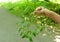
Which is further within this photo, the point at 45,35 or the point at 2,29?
the point at 2,29

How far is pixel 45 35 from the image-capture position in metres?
1.63

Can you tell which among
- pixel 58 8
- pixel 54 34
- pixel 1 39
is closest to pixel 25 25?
pixel 1 39

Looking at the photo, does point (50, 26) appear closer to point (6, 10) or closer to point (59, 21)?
point (59, 21)

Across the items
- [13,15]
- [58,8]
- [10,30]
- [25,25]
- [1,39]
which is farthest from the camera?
[58,8]

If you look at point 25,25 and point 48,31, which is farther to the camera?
point 48,31

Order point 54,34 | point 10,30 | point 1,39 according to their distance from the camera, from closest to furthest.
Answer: point 1,39
point 54,34
point 10,30

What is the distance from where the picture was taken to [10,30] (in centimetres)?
181

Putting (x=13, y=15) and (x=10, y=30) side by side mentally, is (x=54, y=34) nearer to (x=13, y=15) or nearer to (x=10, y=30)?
(x=10, y=30)

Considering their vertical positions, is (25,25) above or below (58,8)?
above

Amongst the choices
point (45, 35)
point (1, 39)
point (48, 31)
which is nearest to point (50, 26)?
point (48, 31)

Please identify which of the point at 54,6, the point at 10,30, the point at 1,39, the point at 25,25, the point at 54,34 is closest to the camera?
the point at 25,25

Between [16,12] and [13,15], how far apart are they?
118 millimetres

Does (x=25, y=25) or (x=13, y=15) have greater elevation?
(x=25, y=25)

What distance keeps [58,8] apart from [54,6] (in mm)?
181
